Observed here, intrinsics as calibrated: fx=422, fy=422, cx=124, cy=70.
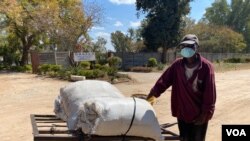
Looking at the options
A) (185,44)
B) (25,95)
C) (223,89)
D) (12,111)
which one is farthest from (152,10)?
(185,44)

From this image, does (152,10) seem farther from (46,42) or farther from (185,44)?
(185,44)

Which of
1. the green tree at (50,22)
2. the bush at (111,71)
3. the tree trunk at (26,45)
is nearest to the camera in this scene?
the bush at (111,71)

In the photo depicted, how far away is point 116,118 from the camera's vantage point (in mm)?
3977

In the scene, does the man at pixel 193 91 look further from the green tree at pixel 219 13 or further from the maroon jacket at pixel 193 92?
the green tree at pixel 219 13

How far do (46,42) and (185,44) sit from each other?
3473cm

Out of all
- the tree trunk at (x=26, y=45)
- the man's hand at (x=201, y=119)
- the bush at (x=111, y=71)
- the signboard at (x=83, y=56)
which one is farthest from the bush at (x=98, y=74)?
the man's hand at (x=201, y=119)

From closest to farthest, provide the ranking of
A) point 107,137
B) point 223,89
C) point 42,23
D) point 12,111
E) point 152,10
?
point 107,137
point 12,111
point 223,89
point 42,23
point 152,10

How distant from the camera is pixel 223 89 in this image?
60.0ft

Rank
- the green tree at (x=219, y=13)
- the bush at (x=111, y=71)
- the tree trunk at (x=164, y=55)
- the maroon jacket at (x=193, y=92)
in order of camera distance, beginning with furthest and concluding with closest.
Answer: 1. the green tree at (x=219, y=13)
2. the tree trunk at (x=164, y=55)
3. the bush at (x=111, y=71)
4. the maroon jacket at (x=193, y=92)

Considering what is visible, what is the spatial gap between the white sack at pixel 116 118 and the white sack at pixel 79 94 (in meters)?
0.25

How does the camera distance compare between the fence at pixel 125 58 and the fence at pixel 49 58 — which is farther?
the fence at pixel 125 58

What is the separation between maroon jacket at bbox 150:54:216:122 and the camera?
440 cm

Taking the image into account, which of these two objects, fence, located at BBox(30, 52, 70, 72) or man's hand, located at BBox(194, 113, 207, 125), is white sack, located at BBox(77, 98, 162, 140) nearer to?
man's hand, located at BBox(194, 113, 207, 125)

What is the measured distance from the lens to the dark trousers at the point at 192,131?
4547 millimetres
